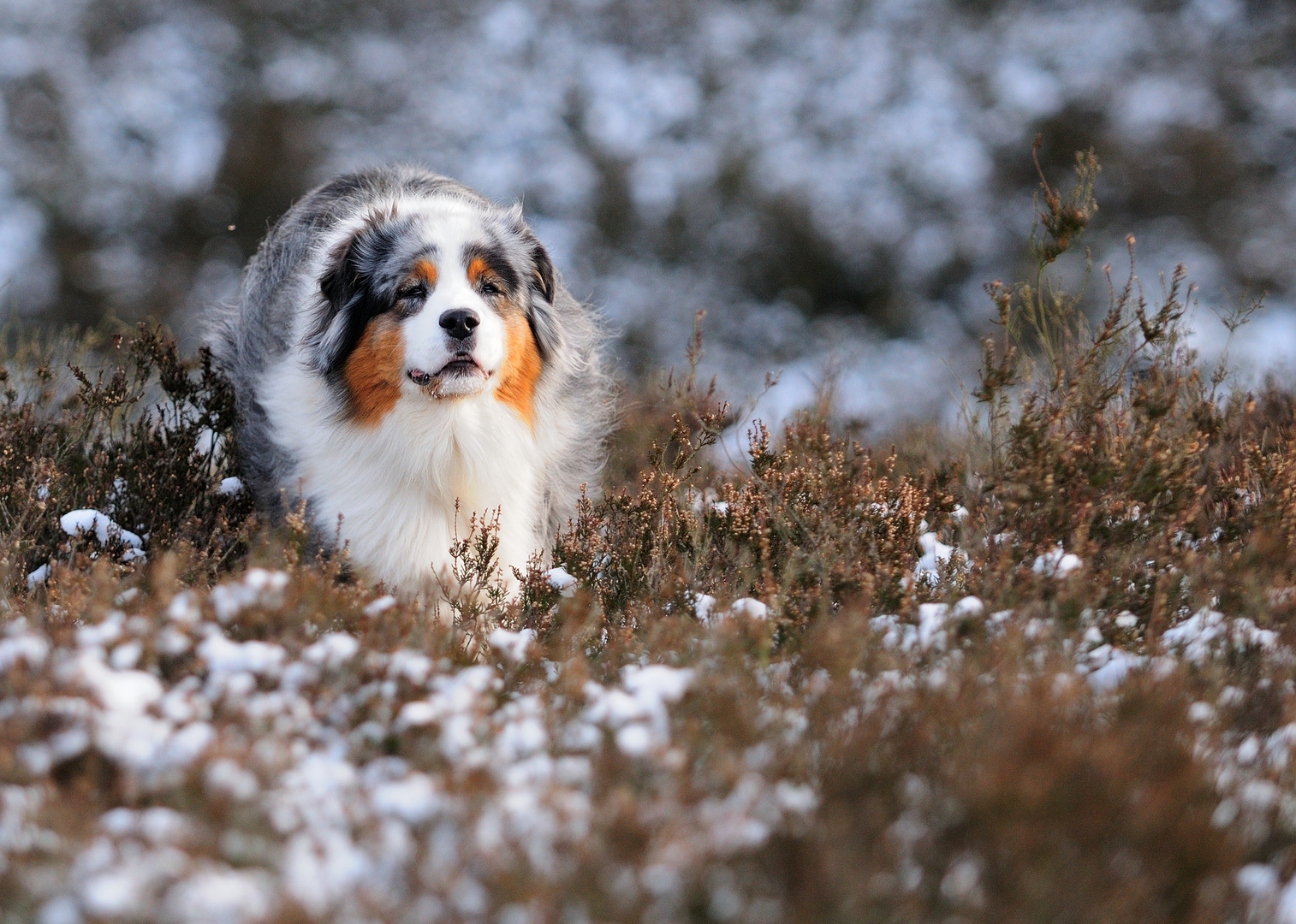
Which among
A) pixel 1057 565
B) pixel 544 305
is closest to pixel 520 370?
pixel 544 305

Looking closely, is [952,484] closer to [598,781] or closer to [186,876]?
[598,781]

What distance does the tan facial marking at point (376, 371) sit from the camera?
4.41m

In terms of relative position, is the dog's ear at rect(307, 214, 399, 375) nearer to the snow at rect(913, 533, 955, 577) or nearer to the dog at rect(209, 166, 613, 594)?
the dog at rect(209, 166, 613, 594)

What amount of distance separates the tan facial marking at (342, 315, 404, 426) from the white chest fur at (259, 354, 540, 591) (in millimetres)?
50

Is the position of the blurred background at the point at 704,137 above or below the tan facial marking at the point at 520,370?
above

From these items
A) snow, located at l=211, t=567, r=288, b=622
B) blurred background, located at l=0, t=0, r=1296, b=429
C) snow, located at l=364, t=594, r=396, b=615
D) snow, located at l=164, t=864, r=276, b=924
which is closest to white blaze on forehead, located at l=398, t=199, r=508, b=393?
snow, located at l=364, t=594, r=396, b=615

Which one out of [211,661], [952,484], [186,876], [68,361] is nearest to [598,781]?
[186,876]

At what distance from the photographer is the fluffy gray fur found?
16.2ft

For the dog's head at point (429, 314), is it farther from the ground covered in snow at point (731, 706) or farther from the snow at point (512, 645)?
the snow at point (512, 645)

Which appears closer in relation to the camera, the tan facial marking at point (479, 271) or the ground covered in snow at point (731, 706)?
the ground covered in snow at point (731, 706)

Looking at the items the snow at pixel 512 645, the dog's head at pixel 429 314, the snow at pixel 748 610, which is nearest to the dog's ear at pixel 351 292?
the dog's head at pixel 429 314

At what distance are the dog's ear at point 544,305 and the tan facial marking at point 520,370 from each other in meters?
0.05

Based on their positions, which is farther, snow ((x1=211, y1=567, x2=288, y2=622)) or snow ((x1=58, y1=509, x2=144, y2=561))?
snow ((x1=58, y1=509, x2=144, y2=561))

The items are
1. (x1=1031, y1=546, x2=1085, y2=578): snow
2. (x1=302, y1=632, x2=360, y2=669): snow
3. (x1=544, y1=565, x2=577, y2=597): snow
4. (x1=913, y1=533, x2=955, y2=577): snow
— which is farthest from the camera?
(x1=544, y1=565, x2=577, y2=597): snow
